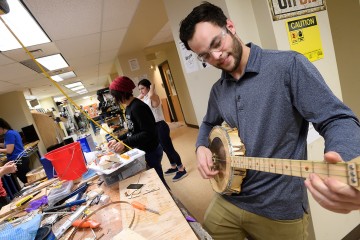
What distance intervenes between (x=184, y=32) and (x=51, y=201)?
49.5 inches

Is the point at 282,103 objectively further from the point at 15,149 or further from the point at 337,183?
the point at 15,149

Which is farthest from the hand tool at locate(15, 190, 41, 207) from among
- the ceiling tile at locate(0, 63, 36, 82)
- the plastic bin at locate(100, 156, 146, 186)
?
the ceiling tile at locate(0, 63, 36, 82)

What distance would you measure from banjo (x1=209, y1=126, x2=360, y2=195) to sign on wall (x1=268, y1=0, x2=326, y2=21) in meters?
0.82

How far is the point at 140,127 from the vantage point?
1.92 metres

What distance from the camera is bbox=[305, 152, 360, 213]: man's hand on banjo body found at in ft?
A: 1.46

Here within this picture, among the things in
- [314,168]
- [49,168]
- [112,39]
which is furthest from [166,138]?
[314,168]

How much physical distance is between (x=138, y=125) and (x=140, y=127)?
2.6 inches

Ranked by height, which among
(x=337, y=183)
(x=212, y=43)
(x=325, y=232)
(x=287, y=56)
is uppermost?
(x=212, y=43)

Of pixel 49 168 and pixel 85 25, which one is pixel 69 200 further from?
pixel 85 25

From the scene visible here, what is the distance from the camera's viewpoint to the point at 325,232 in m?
1.48

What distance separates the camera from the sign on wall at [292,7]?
4.19ft

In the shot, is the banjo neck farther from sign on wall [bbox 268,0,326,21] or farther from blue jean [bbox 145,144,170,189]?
blue jean [bbox 145,144,170,189]

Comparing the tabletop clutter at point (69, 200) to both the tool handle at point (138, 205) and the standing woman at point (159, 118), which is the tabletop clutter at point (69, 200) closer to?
the tool handle at point (138, 205)

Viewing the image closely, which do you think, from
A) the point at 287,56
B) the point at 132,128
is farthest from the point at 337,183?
the point at 132,128
